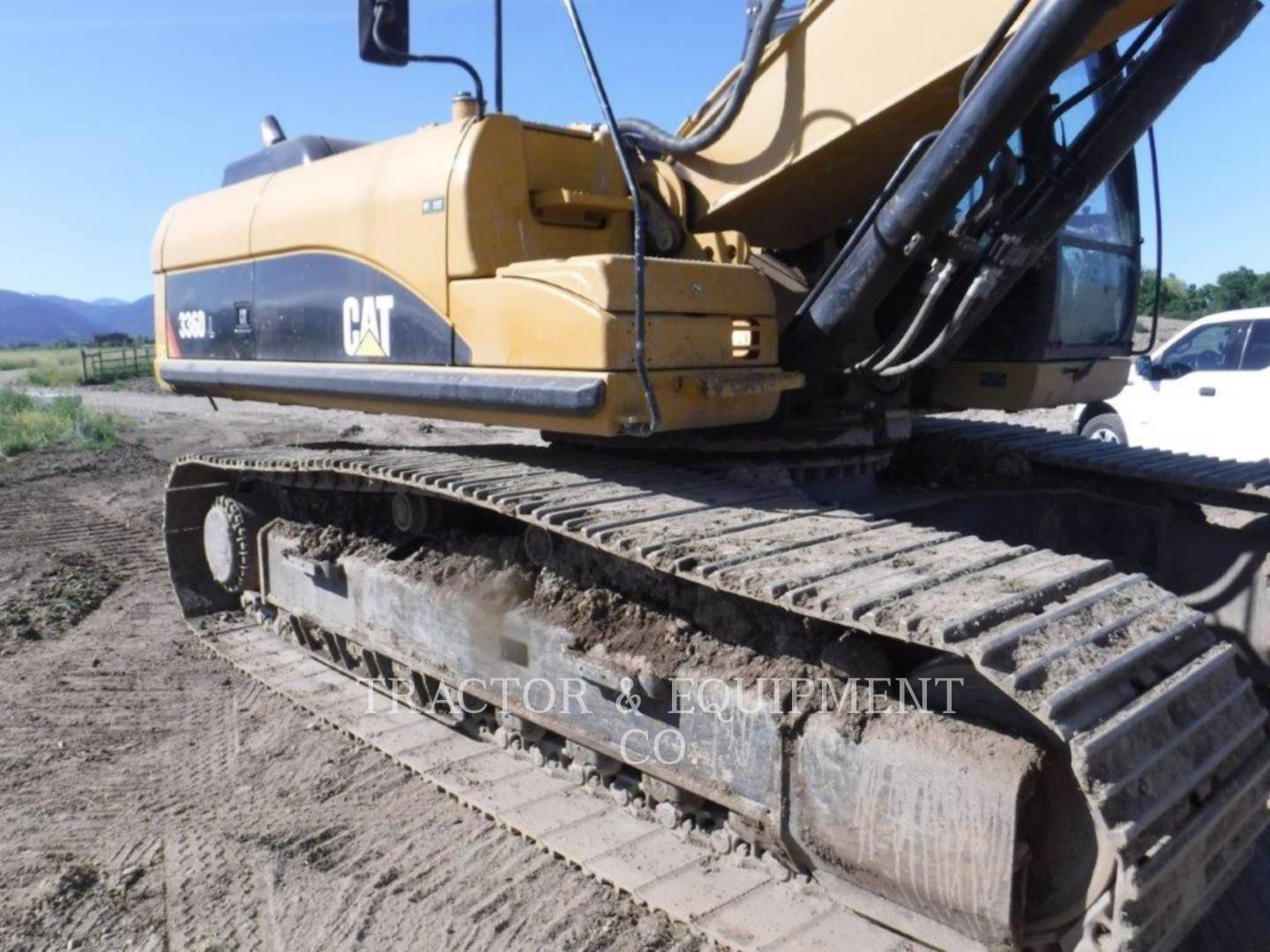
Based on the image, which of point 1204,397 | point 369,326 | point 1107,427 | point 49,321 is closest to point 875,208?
point 369,326

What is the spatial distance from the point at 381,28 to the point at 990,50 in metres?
1.83

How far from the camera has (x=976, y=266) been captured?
11.3 ft

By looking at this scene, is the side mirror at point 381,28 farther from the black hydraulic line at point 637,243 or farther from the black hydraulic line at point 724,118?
the black hydraulic line at point 724,118

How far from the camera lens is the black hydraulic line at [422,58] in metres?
3.42

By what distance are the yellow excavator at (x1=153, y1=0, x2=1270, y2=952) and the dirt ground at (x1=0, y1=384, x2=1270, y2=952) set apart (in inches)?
6.4

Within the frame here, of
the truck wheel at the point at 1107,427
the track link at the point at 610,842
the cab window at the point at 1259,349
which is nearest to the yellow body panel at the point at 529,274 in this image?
the track link at the point at 610,842

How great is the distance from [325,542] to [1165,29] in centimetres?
364

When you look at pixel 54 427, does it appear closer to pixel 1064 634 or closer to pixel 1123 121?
pixel 1123 121

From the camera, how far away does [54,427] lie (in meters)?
15.6

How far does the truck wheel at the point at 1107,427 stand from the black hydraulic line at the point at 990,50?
23.9 ft

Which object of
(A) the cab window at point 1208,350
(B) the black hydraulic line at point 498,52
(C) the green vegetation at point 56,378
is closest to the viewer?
(B) the black hydraulic line at point 498,52

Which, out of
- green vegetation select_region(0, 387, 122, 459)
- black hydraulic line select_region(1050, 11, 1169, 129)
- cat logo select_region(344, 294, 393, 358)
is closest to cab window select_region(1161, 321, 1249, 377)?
black hydraulic line select_region(1050, 11, 1169, 129)

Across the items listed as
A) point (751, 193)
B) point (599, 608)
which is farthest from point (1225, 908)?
point (751, 193)

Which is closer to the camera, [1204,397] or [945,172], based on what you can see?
[945,172]
